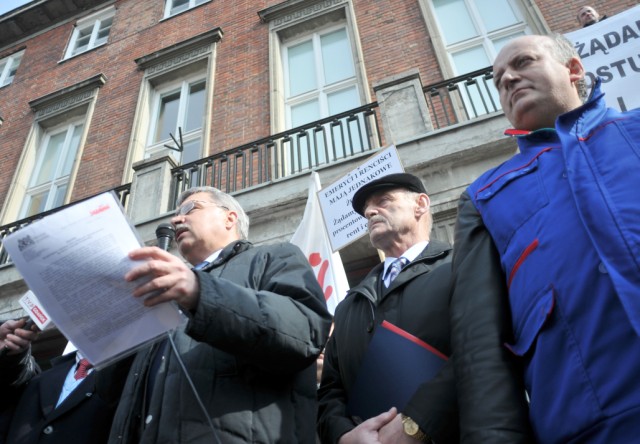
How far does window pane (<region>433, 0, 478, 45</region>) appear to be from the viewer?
8148mm

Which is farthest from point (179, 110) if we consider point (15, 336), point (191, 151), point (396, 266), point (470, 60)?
point (396, 266)

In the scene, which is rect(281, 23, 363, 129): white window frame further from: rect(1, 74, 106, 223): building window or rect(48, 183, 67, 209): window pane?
rect(48, 183, 67, 209): window pane

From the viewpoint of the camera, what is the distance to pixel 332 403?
1.77 metres

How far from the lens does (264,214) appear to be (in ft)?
18.7

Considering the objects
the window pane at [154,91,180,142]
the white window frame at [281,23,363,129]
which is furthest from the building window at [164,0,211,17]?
the white window frame at [281,23,363,129]

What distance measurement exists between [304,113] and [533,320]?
7.70 m

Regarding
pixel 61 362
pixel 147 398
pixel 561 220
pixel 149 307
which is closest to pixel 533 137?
pixel 561 220

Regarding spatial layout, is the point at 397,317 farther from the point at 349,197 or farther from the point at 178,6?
the point at 178,6

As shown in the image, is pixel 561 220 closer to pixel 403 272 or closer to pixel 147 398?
pixel 403 272

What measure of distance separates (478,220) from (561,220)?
33 cm

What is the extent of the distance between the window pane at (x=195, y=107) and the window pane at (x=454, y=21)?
16.6 feet

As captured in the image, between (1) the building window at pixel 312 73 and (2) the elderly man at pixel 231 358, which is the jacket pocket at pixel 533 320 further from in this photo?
(1) the building window at pixel 312 73

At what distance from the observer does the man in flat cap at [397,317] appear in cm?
118

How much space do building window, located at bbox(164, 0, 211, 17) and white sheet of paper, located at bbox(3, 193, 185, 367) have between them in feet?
38.3
